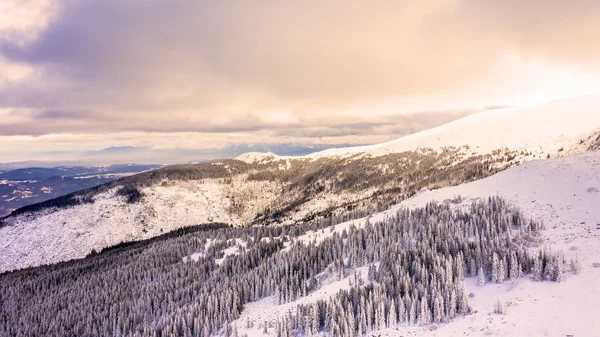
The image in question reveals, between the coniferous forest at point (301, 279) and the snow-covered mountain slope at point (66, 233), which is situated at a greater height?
the coniferous forest at point (301, 279)

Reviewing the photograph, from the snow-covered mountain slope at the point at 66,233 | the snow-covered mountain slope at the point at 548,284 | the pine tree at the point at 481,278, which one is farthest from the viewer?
the snow-covered mountain slope at the point at 66,233

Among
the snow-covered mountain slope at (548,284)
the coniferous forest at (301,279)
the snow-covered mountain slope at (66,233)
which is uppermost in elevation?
the snow-covered mountain slope at (548,284)

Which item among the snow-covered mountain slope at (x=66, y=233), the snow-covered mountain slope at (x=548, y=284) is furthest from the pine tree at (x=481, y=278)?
the snow-covered mountain slope at (x=66, y=233)

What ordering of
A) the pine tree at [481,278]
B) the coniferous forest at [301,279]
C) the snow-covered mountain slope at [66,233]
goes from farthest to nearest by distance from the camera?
the snow-covered mountain slope at [66,233] → the pine tree at [481,278] → the coniferous forest at [301,279]

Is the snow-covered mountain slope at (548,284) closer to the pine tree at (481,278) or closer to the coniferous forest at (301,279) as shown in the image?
the pine tree at (481,278)

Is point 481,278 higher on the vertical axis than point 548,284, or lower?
lower

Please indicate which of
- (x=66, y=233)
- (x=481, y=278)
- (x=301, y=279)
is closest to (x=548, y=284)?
(x=481, y=278)

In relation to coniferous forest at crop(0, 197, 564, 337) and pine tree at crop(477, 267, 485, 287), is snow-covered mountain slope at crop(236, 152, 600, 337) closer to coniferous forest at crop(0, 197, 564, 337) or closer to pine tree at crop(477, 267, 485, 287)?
pine tree at crop(477, 267, 485, 287)

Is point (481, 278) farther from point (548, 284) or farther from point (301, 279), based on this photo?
point (301, 279)
